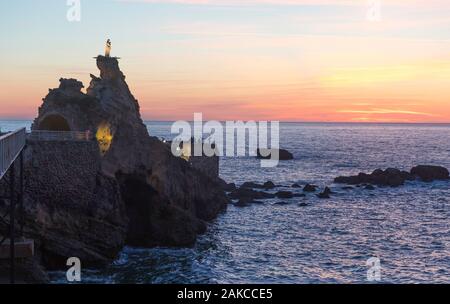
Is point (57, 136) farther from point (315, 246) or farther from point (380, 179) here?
point (380, 179)

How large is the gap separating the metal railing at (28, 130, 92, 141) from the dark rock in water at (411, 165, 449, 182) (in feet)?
235

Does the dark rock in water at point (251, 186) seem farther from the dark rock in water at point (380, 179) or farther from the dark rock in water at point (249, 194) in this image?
the dark rock in water at point (380, 179)

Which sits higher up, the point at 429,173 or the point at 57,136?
the point at 57,136

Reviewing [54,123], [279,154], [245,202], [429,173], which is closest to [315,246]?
[245,202]

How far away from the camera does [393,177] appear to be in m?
91.6

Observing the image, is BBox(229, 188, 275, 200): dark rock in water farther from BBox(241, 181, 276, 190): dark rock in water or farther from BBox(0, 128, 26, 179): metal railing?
BBox(0, 128, 26, 179): metal railing

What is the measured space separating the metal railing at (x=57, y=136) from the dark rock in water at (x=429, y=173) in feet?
235

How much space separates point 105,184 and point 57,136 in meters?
5.26

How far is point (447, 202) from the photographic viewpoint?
241 ft

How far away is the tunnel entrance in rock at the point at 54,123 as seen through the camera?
47.3 metres

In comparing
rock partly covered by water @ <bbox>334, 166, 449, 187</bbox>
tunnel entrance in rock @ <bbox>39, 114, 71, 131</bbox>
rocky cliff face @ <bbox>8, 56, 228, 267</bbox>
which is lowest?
rock partly covered by water @ <bbox>334, 166, 449, 187</bbox>

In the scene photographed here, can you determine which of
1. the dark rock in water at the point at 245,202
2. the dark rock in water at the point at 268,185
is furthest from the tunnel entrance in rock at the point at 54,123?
the dark rock in water at the point at 268,185

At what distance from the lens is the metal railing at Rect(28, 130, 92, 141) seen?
128 feet

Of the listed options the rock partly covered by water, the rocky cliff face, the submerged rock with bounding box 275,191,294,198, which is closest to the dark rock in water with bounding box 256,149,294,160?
the rock partly covered by water
